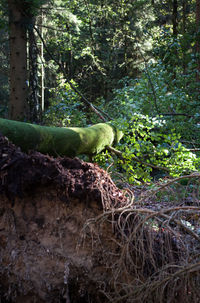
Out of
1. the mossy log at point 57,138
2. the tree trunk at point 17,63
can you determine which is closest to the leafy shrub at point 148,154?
the mossy log at point 57,138

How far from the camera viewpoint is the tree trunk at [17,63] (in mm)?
6711

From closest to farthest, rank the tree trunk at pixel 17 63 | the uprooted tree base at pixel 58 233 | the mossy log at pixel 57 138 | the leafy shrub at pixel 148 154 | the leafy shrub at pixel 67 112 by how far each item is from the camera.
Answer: the uprooted tree base at pixel 58 233
the mossy log at pixel 57 138
the leafy shrub at pixel 148 154
the tree trunk at pixel 17 63
the leafy shrub at pixel 67 112

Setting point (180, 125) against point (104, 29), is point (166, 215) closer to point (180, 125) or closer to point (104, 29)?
point (180, 125)

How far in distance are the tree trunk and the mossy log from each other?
2445 mm

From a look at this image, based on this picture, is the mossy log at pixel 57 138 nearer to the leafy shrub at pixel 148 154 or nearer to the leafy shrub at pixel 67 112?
the leafy shrub at pixel 148 154

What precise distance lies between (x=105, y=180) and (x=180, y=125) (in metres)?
4.40

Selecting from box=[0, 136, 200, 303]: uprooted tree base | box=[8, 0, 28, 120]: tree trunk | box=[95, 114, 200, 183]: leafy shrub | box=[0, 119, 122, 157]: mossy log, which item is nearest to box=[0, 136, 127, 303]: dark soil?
box=[0, 136, 200, 303]: uprooted tree base

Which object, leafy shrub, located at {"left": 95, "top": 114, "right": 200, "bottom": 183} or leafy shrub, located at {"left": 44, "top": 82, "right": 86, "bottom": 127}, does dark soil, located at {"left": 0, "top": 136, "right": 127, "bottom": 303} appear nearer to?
leafy shrub, located at {"left": 95, "top": 114, "right": 200, "bottom": 183}

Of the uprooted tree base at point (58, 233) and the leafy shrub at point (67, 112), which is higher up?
the leafy shrub at point (67, 112)

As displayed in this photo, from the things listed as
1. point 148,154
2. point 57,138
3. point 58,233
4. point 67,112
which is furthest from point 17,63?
point 58,233

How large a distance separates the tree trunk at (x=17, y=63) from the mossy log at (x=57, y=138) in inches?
96.3

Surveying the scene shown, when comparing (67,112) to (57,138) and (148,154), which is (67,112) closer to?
(148,154)

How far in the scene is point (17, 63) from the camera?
683 cm

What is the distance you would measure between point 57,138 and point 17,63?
3.63 metres
